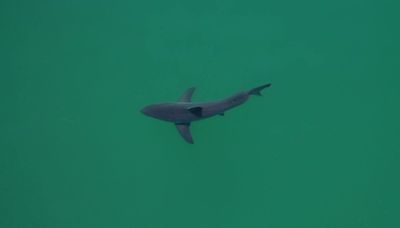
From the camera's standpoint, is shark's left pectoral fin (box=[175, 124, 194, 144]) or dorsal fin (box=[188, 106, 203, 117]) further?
shark's left pectoral fin (box=[175, 124, 194, 144])

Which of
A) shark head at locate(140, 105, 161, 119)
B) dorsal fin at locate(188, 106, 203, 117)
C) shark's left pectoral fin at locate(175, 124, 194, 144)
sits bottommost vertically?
shark's left pectoral fin at locate(175, 124, 194, 144)

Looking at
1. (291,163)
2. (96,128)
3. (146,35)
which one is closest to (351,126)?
(291,163)

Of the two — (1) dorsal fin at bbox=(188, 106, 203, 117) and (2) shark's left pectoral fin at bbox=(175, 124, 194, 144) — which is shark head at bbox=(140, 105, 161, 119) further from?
(1) dorsal fin at bbox=(188, 106, 203, 117)

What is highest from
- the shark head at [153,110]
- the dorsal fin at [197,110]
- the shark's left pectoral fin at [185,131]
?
the shark head at [153,110]

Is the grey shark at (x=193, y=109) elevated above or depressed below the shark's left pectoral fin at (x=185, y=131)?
above

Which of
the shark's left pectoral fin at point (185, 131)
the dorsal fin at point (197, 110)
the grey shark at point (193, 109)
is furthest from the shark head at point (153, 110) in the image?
the dorsal fin at point (197, 110)

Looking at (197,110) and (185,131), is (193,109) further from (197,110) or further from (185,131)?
(185,131)

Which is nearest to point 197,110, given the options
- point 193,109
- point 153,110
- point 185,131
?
point 193,109

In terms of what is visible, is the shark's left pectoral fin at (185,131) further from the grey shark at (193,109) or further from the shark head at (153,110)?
the shark head at (153,110)

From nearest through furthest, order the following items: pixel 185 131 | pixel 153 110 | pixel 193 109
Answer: pixel 193 109, pixel 153 110, pixel 185 131

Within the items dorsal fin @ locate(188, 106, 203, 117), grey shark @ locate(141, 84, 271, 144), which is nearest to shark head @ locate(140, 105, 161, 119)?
grey shark @ locate(141, 84, 271, 144)

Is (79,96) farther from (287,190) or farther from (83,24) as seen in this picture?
(287,190)
